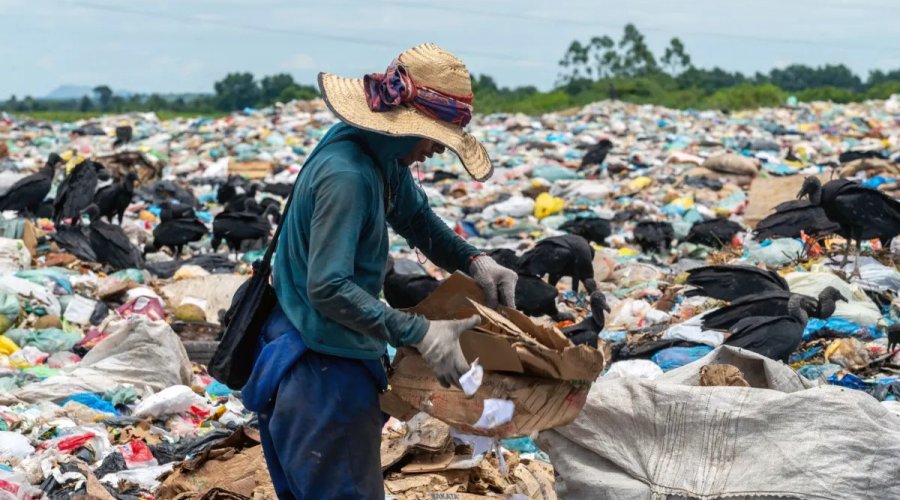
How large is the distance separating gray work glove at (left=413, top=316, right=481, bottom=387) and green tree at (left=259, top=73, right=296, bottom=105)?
33.3 meters

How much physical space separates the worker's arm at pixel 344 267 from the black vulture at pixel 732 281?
4185 mm

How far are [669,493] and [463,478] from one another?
873 millimetres

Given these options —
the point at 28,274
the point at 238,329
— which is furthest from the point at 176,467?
the point at 28,274

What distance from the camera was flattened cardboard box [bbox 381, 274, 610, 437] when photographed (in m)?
2.50

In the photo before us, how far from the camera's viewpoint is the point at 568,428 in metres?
2.98

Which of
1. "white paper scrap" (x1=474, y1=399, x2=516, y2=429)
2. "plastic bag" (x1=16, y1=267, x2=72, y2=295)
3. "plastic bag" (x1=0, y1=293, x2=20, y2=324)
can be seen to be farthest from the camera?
"plastic bag" (x1=16, y1=267, x2=72, y2=295)

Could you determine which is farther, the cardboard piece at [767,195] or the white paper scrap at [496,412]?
the cardboard piece at [767,195]

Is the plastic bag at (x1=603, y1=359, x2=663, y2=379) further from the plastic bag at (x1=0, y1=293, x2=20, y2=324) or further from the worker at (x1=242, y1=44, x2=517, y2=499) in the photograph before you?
the plastic bag at (x1=0, y1=293, x2=20, y2=324)

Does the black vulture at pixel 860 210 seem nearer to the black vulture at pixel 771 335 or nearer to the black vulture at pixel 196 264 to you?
the black vulture at pixel 771 335

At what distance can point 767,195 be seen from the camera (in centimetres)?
1071

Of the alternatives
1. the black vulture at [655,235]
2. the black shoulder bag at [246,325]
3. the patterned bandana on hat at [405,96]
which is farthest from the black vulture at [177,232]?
the patterned bandana on hat at [405,96]

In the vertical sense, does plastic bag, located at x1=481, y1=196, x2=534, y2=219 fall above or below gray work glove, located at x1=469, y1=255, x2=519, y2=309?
below

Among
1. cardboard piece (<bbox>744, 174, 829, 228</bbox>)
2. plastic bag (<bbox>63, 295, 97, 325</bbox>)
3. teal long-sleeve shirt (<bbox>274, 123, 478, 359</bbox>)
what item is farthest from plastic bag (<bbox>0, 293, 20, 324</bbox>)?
cardboard piece (<bbox>744, 174, 829, 228</bbox>)

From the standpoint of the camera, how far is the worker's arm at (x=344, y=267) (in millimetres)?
2361
